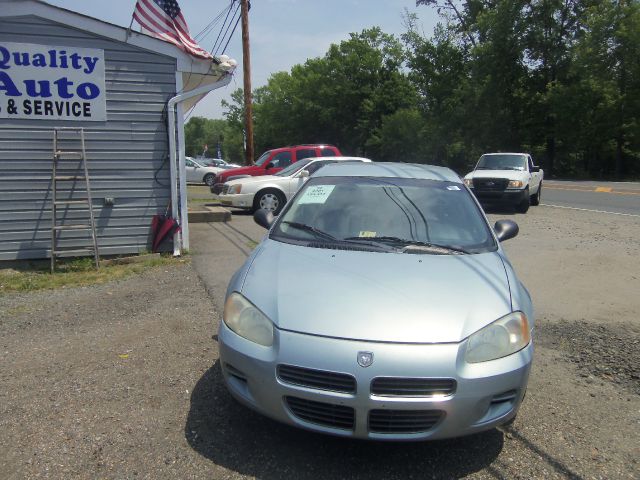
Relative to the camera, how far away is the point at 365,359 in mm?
2812

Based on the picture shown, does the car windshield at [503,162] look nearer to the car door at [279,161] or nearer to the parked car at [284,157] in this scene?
the parked car at [284,157]

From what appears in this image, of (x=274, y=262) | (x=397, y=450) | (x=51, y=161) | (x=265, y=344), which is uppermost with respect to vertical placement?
(x=51, y=161)

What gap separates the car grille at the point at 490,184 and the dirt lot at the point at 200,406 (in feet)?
27.8

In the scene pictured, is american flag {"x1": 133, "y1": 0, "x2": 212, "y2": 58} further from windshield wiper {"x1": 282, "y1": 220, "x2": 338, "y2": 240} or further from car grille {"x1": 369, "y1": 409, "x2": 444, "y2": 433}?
car grille {"x1": 369, "y1": 409, "x2": 444, "y2": 433}

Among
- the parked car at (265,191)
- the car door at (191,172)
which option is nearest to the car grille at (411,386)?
the parked car at (265,191)

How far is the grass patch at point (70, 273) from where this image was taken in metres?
7.05

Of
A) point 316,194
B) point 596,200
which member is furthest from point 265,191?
point 596,200

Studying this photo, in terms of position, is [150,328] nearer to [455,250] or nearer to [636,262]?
[455,250]

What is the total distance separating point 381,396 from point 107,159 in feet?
22.4

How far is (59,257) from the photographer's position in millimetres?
8094

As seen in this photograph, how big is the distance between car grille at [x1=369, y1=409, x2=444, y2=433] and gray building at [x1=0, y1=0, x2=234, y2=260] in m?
6.35

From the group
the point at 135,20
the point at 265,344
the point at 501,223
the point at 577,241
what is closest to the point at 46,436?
the point at 265,344

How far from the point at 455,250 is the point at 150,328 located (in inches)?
121

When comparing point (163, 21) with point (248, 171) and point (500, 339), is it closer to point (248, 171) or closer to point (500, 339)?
point (500, 339)
